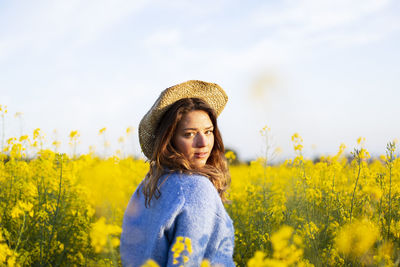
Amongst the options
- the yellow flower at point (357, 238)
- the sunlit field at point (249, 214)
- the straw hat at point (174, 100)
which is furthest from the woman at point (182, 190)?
the yellow flower at point (357, 238)

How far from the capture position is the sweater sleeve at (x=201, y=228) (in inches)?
55.4

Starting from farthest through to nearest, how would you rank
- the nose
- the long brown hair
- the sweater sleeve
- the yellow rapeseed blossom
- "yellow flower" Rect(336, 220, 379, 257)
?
"yellow flower" Rect(336, 220, 379, 257)
the nose
the long brown hair
the sweater sleeve
the yellow rapeseed blossom

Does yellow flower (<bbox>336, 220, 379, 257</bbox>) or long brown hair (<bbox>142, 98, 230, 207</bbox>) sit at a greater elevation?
long brown hair (<bbox>142, 98, 230, 207</bbox>)

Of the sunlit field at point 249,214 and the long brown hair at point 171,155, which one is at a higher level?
the long brown hair at point 171,155

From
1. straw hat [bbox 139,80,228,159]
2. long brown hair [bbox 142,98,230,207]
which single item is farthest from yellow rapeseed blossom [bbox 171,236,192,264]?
straw hat [bbox 139,80,228,159]

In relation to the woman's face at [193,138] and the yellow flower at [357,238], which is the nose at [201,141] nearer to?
the woman's face at [193,138]

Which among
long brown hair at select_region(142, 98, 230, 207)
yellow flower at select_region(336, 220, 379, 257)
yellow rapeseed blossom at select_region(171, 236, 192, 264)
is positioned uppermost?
long brown hair at select_region(142, 98, 230, 207)

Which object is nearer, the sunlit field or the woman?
the woman

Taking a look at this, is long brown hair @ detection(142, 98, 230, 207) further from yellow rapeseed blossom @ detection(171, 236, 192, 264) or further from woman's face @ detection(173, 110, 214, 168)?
yellow rapeseed blossom @ detection(171, 236, 192, 264)

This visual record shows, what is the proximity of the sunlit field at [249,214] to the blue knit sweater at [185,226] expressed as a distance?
0.87m

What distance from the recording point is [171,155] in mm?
1680

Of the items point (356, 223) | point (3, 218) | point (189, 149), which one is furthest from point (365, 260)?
point (3, 218)

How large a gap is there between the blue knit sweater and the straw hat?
1.18 ft

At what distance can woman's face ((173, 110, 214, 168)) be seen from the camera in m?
1.74
